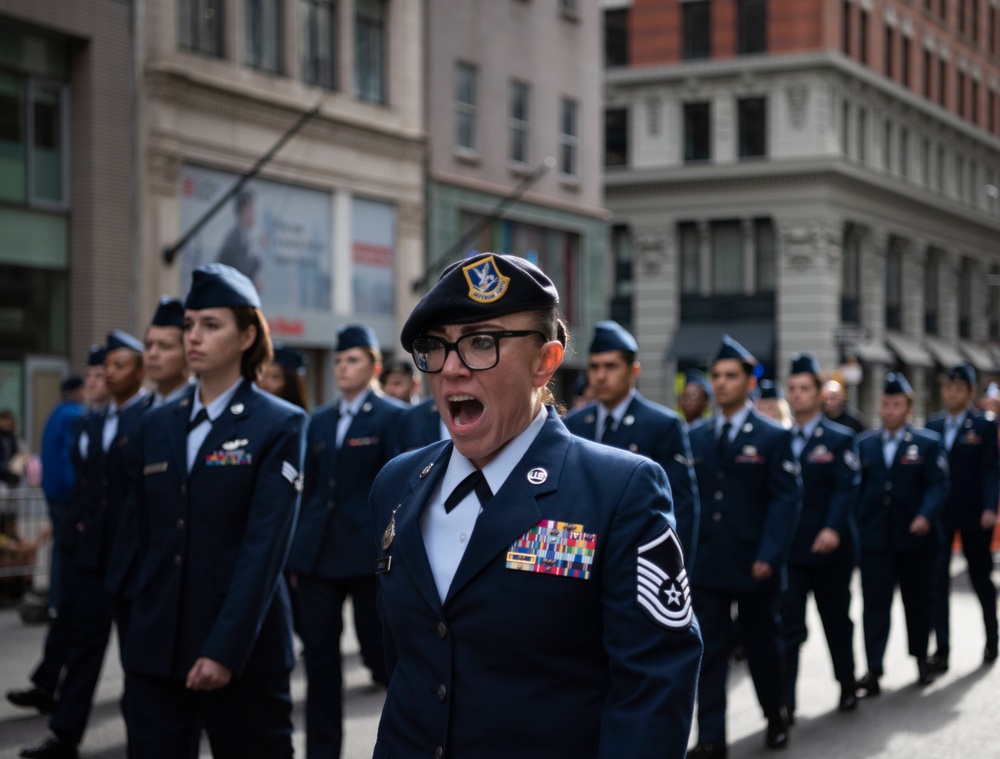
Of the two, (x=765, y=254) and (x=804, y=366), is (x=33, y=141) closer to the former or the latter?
(x=804, y=366)

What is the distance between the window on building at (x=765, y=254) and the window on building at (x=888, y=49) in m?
8.74

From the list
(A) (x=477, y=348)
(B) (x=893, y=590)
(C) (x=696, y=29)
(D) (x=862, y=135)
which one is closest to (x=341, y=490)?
(B) (x=893, y=590)

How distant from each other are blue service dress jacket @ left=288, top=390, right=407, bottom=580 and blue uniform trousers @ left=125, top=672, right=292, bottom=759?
2296 millimetres

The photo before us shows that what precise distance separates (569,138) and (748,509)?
26351 millimetres

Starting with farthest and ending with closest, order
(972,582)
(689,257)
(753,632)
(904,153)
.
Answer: (904,153)
(689,257)
(972,582)
(753,632)

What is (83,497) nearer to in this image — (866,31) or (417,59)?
(417,59)

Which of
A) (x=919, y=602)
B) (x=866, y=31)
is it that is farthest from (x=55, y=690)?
(x=866, y=31)

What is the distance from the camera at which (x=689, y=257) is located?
4609cm

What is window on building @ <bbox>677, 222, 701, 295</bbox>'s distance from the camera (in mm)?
46000

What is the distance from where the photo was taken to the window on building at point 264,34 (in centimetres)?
2452

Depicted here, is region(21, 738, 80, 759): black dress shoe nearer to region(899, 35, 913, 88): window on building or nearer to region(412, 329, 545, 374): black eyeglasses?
region(412, 329, 545, 374): black eyeglasses

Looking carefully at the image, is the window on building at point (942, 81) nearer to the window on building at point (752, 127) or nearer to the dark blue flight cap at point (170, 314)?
the window on building at point (752, 127)

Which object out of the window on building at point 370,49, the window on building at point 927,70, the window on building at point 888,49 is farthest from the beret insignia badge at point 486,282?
the window on building at point 927,70

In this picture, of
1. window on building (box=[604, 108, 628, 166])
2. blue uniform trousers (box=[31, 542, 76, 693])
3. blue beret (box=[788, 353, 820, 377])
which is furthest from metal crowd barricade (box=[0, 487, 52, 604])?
window on building (box=[604, 108, 628, 166])
